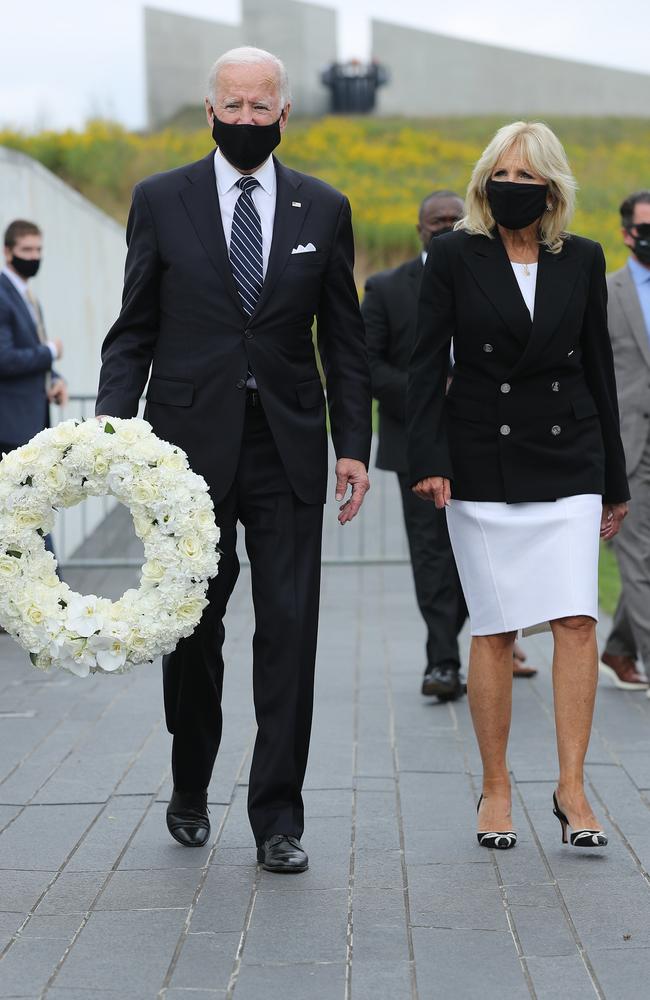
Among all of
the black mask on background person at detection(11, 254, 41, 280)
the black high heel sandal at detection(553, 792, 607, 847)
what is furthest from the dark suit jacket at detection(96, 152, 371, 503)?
the black mask on background person at detection(11, 254, 41, 280)

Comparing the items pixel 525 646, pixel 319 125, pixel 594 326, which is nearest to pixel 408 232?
pixel 319 125

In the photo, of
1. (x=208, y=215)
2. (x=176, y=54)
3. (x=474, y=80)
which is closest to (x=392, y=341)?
(x=208, y=215)

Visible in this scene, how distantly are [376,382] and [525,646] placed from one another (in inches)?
81.9

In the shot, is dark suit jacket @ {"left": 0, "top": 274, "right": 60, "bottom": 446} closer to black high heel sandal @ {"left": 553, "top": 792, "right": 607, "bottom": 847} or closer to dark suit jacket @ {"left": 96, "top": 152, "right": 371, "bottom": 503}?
dark suit jacket @ {"left": 96, "top": 152, "right": 371, "bottom": 503}

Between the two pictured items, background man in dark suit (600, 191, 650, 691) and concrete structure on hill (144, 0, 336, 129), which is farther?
concrete structure on hill (144, 0, 336, 129)

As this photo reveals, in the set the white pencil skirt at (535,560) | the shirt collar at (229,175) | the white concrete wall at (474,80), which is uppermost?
the white concrete wall at (474,80)

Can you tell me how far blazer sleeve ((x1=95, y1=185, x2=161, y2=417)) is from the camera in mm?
4730

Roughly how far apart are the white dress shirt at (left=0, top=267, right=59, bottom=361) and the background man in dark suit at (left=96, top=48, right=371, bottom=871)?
500 centimetres

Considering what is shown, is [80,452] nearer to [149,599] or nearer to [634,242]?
[149,599]

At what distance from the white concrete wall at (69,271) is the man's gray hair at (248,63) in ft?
24.6

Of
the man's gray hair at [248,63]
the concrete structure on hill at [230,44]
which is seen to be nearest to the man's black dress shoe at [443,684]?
the man's gray hair at [248,63]

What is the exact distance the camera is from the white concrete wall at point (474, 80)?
6925 centimetres

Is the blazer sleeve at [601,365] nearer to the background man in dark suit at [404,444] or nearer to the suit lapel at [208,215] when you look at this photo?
the suit lapel at [208,215]

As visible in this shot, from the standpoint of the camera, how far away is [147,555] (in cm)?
434
